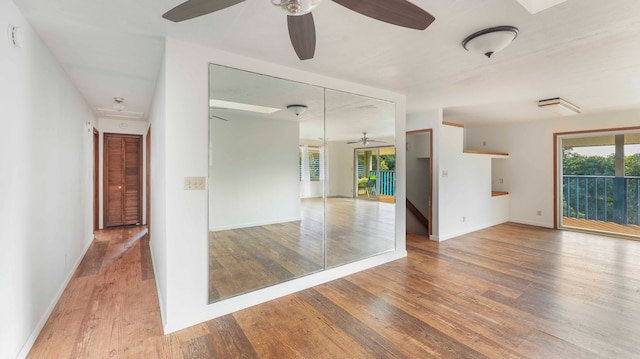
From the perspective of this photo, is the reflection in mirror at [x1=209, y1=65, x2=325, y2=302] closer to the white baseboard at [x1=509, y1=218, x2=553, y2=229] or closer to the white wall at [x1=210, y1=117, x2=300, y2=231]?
the white wall at [x1=210, y1=117, x2=300, y2=231]

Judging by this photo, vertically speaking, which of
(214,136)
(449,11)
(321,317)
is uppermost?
(449,11)

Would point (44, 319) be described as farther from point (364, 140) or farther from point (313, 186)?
point (364, 140)

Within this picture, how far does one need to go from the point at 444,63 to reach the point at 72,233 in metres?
4.62

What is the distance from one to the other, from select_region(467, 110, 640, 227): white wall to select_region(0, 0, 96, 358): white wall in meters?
7.95

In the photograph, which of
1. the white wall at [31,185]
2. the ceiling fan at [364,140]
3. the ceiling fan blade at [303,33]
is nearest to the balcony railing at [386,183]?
the ceiling fan at [364,140]

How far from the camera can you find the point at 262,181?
321 centimetres

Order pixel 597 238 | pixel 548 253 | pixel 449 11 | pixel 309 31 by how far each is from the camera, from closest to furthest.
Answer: pixel 309 31, pixel 449 11, pixel 548 253, pixel 597 238

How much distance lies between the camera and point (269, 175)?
3.29 m

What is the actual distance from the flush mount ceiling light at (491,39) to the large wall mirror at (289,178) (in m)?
1.51

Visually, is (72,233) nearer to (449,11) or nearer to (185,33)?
(185,33)

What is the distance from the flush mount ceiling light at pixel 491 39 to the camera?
1.96 meters

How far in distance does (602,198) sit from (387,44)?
6.20 meters

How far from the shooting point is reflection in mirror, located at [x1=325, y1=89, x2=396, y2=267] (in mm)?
3576

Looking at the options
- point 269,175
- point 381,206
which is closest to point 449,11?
point 269,175
